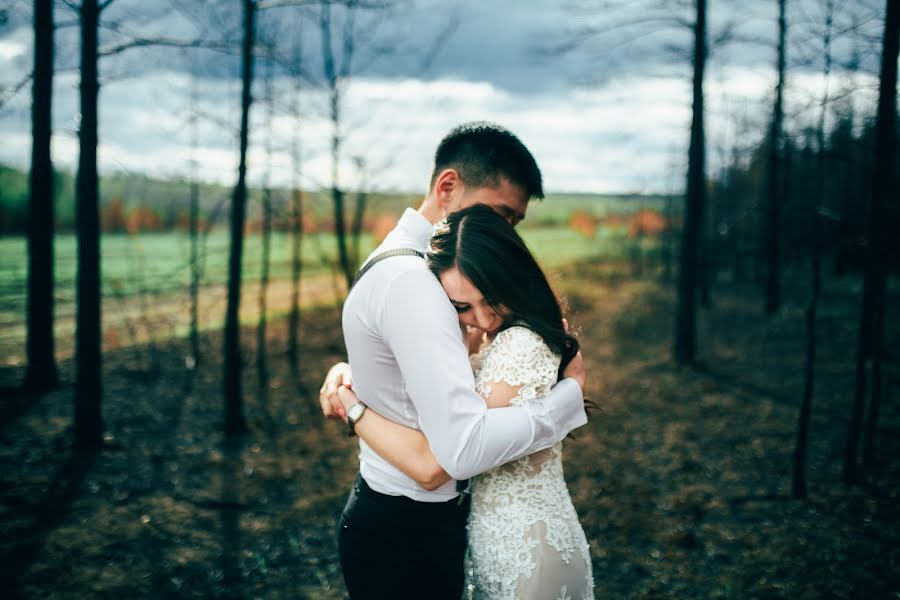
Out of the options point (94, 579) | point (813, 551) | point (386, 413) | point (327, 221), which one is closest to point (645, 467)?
point (813, 551)

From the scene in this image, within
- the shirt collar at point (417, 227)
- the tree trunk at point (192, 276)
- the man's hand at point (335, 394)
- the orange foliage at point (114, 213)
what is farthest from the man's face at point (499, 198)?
the orange foliage at point (114, 213)

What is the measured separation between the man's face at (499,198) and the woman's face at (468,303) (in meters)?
0.35

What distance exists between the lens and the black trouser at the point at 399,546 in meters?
1.85

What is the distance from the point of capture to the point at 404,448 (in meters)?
1.73

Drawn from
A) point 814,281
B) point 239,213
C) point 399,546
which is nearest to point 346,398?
point 399,546

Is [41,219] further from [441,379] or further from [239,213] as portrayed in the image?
[441,379]

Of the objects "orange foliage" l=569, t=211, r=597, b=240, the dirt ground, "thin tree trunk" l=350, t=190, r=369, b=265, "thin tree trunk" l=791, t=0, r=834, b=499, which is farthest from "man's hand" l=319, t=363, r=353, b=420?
"orange foliage" l=569, t=211, r=597, b=240

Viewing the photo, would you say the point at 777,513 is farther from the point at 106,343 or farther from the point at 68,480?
the point at 106,343

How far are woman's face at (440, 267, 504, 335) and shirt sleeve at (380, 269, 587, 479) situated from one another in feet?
0.39

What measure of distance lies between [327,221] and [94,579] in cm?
862

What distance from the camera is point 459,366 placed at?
156 centimetres

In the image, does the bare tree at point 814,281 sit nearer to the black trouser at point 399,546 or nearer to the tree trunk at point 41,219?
the black trouser at point 399,546

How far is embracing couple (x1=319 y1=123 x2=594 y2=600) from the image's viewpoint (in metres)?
1.59

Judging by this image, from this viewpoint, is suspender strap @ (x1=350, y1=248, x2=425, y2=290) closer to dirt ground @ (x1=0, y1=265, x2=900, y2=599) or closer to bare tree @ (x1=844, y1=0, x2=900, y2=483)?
dirt ground @ (x1=0, y1=265, x2=900, y2=599)
